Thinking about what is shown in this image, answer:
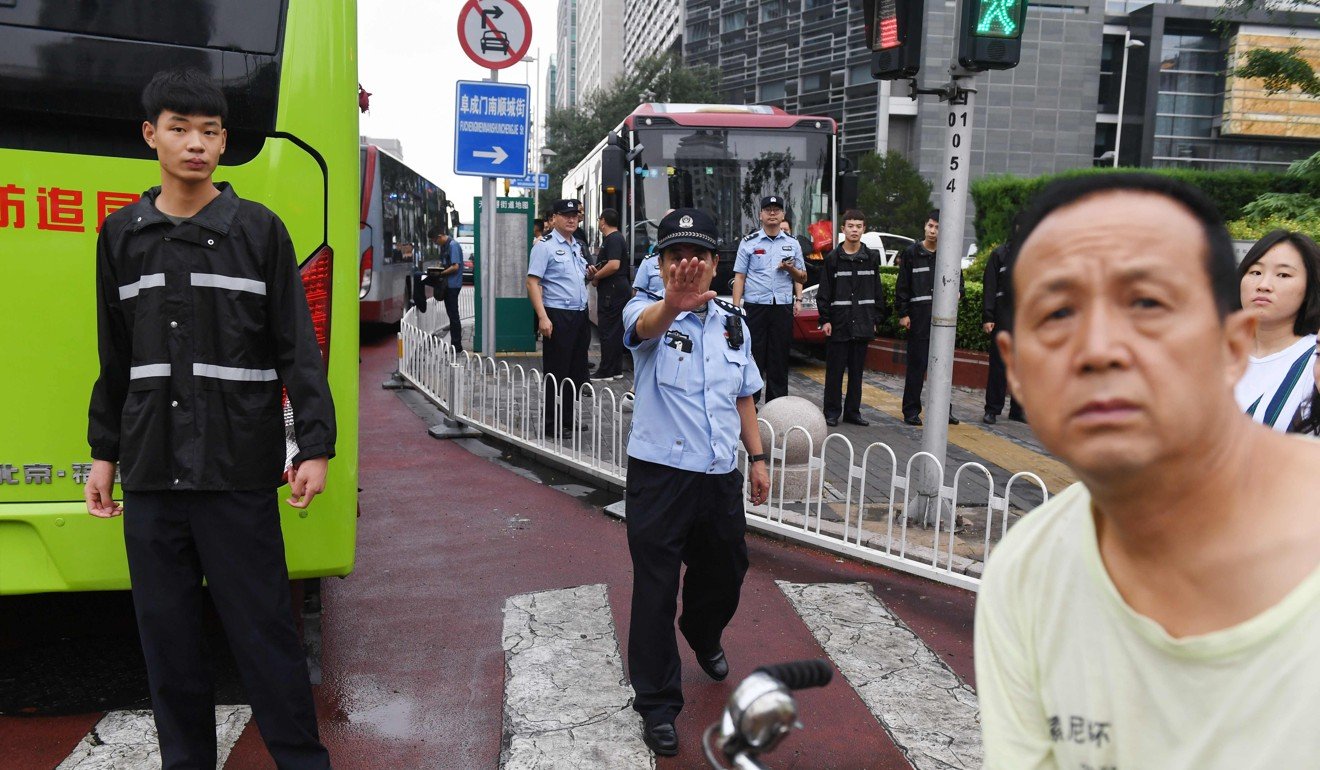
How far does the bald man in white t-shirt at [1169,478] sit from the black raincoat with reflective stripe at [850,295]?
28.2 feet

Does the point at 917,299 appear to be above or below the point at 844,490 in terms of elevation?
above

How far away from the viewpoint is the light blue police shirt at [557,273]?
356 inches

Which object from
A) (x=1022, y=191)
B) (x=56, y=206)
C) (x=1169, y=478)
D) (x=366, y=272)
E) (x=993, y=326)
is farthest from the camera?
(x=1022, y=191)

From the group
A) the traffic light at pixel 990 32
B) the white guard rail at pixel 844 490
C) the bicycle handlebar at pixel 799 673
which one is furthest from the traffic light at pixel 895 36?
the bicycle handlebar at pixel 799 673

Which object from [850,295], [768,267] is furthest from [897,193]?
[768,267]

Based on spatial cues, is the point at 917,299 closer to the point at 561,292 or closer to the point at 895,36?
the point at 561,292

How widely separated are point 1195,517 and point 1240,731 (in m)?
0.21

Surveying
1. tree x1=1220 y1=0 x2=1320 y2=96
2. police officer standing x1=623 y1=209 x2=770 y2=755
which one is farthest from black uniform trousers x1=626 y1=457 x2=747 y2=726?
tree x1=1220 y1=0 x2=1320 y2=96

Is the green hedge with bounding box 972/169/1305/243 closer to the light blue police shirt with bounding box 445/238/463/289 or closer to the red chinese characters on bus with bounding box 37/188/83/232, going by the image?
the light blue police shirt with bounding box 445/238/463/289

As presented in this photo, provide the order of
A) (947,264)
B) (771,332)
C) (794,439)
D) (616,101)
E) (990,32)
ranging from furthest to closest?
1. (616,101)
2. (771,332)
3. (794,439)
4. (947,264)
5. (990,32)

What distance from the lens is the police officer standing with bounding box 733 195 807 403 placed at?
9664mm

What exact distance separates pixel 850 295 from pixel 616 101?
1528 inches

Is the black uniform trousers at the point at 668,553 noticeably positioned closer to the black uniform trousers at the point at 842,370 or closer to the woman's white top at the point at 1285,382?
the woman's white top at the point at 1285,382

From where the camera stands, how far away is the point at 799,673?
3.97 feet
